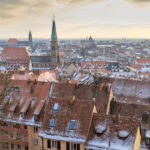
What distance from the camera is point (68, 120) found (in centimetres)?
2414

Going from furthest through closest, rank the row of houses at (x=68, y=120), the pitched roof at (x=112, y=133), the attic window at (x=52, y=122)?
the attic window at (x=52, y=122) → the row of houses at (x=68, y=120) → the pitched roof at (x=112, y=133)

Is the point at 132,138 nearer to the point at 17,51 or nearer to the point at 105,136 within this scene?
the point at 105,136

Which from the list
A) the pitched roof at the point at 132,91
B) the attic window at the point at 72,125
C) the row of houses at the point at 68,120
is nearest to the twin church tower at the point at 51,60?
the pitched roof at the point at 132,91

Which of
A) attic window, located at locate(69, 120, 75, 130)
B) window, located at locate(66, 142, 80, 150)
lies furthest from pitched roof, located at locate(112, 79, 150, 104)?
window, located at locate(66, 142, 80, 150)

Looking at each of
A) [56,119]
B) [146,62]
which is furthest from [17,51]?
[56,119]

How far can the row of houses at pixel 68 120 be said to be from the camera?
22234 millimetres

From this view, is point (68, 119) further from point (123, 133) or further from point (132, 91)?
point (132, 91)

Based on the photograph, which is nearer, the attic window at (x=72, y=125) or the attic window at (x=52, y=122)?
the attic window at (x=72, y=125)

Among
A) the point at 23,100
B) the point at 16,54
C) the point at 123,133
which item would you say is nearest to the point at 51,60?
the point at 16,54

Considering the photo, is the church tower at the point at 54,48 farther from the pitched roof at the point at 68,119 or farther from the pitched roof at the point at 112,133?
the pitched roof at the point at 112,133

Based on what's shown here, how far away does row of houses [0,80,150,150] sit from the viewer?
2223 centimetres

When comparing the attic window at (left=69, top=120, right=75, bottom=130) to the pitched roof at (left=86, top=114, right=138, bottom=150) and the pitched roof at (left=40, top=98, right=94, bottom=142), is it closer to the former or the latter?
the pitched roof at (left=40, top=98, right=94, bottom=142)

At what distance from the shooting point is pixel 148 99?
40344mm

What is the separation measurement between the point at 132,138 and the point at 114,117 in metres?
2.80
